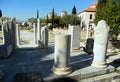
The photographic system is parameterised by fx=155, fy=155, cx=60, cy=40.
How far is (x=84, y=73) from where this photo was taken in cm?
670

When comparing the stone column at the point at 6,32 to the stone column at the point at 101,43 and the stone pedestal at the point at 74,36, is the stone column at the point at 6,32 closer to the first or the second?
the stone pedestal at the point at 74,36

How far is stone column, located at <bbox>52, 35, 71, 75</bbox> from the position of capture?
254 inches

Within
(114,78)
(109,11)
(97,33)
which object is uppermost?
(109,11)

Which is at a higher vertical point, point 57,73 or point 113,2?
point 113,2

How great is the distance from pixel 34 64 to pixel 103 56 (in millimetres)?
3496

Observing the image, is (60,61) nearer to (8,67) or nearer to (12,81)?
(12,81)

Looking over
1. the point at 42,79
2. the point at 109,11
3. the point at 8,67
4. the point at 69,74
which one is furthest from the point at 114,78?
the point at 109,11

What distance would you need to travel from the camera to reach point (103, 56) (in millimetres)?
7402

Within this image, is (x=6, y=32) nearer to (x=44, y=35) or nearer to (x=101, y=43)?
(x=44, y=35)

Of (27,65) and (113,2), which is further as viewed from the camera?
(113,2)

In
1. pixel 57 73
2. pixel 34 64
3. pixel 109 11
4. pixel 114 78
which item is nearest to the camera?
pixel 57 73

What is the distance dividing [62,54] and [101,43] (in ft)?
6.69

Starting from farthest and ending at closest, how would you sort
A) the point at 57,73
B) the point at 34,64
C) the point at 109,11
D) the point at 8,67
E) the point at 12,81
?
1. the point at 109,11
2. the point at 34,64
3. the point at 8,67
4. the point at 57,73
5. the point at 12,81

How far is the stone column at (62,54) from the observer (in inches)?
254
